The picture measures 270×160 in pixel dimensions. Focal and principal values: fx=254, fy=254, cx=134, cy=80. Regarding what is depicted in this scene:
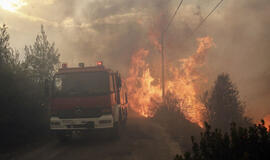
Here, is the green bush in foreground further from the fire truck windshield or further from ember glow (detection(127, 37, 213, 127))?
ember glow (detection(127, 37, 213, 127))

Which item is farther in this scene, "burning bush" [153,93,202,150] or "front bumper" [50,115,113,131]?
"burning bush" [153,93,202,150]

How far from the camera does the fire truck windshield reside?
952 cm

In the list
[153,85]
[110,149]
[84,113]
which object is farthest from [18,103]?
[153,85]

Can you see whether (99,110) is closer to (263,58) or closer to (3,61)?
(3,61)

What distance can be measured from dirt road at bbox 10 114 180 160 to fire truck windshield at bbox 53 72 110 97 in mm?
1959

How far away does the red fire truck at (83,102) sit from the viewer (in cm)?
921

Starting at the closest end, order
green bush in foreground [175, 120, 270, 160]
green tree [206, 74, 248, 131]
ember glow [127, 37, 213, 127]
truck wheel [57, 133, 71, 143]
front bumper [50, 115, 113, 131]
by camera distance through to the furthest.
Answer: green bush in foreground [175, 120, 270, 160] → front bumper [50, 115, 113, 131] → truck wheel [57, 133, 71, 143] → ember glow [127, 37, 213, 127] → green tree [206, 74, 248, 131]

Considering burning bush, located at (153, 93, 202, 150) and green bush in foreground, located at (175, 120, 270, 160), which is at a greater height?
green bush in foreground, located at (175, 120, 270, 160)

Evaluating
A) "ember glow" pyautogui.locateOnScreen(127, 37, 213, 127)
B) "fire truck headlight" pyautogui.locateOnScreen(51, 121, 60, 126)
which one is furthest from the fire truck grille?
"ember glow" pyautogui.locateOnScreen(127, 37, 213, 127)

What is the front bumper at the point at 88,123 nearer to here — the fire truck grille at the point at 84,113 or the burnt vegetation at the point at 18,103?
the fire truck grille at the point at 84,113

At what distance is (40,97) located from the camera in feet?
38.2

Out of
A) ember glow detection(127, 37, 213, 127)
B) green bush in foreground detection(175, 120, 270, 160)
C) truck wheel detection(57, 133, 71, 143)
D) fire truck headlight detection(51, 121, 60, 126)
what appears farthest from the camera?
ember glow detection(127, 37, 213, 127)

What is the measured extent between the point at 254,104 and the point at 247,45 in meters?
23.1

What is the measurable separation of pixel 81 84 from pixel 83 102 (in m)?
0.82
